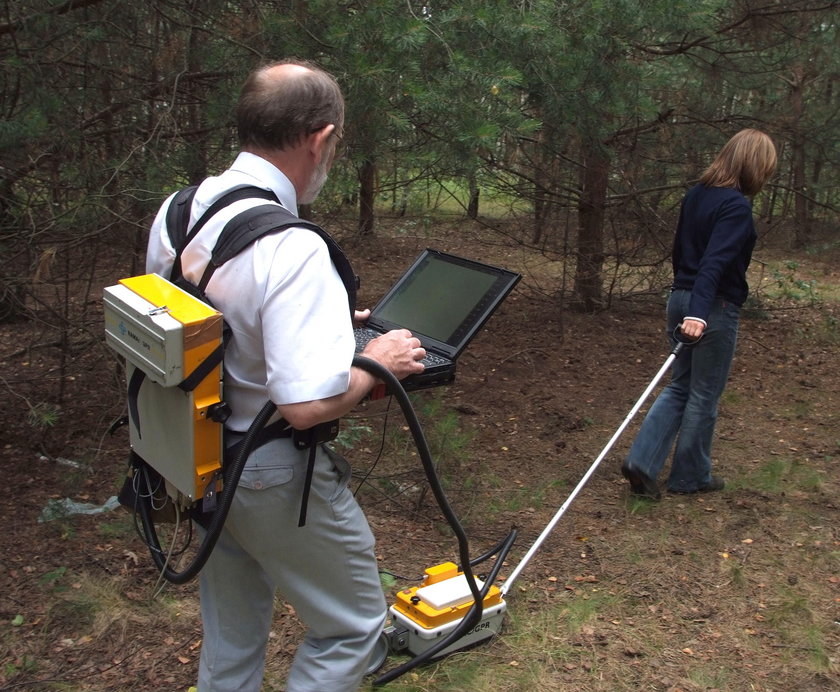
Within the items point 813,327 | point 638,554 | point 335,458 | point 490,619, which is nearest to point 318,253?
point 335,458

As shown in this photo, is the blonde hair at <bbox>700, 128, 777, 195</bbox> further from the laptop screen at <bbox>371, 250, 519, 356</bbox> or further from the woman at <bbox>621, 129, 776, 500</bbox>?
the laptop screen at <bbox>371, 250, 519, 356</bbox>

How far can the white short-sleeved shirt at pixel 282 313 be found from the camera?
1.80 meters

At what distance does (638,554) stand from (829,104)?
605 centimetres

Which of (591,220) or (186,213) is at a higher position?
(186,213)

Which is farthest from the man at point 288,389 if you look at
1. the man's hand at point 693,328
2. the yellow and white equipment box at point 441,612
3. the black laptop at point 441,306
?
the man's hand at point 693,328

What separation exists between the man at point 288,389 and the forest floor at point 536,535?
895mm

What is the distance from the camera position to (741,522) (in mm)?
4258

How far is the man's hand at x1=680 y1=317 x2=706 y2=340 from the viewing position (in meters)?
3.98

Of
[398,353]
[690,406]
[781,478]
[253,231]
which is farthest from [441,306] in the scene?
[781,478]

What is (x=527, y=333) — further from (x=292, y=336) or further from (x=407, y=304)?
(x=292, y=336)

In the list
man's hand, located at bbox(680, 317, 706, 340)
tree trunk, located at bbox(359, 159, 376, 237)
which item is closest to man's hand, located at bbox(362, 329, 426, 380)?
man's hand, located at bbox(680, 317, 706, 340)

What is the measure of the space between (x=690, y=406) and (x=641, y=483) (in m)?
0.48

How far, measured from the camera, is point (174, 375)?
6.06 feet

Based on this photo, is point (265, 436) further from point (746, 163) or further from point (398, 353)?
point (746, 163)
